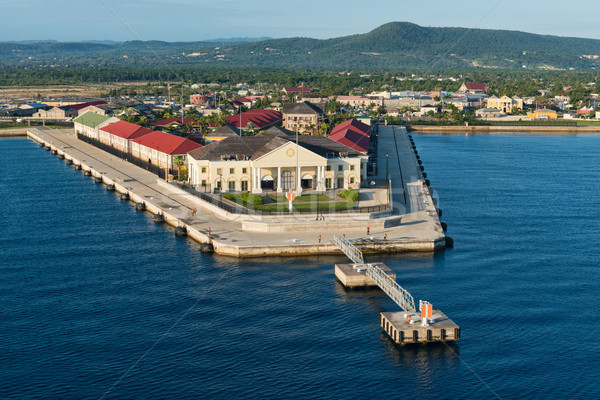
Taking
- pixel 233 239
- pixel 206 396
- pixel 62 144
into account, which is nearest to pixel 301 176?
pixel 233 239

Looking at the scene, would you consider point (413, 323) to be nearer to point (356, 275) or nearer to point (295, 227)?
point (356, 275)

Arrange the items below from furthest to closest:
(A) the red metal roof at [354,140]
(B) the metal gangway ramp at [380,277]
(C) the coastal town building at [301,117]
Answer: (C) the coastal town building at [301,117] < (A) the red metal roof at [354,140] < (B) the metal gangway ramp at [380,277]

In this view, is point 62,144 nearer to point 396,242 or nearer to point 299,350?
point 396,242

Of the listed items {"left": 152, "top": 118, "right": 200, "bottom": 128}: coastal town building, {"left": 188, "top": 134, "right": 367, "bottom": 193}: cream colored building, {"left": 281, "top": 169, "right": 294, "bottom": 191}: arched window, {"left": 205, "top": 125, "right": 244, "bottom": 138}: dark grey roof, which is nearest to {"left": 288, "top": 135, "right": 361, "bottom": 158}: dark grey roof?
{"left": 188, "top": 134, "right": 367, "bottom": 193}: cream colored building

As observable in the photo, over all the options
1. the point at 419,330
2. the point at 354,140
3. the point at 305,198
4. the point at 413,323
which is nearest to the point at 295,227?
the point at 305,198

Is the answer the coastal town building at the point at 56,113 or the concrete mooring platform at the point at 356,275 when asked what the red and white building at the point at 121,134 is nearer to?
the coastal town building at the point at 56,113

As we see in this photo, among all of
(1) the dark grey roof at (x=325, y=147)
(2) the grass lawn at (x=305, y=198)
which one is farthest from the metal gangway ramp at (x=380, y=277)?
(1) the dark grey roof at (x=325, y=147)
